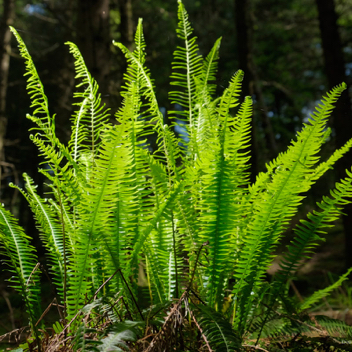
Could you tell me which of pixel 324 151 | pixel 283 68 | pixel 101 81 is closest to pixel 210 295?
pixel 101 81

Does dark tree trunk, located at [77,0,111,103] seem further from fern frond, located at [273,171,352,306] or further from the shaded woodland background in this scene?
fern frond, located at [273,171,352,306]

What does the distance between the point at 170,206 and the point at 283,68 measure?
12034 millimetres

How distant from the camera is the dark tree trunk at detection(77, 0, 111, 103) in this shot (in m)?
2.70

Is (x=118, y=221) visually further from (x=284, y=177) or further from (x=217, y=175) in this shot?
(x=284, y=177)

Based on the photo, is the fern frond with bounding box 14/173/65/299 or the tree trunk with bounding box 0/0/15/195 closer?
the fern frond with bounding box 14/173/65/299

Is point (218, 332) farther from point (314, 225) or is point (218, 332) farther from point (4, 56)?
point (4, 56)

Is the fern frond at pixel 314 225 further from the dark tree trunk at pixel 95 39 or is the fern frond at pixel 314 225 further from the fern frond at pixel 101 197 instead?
the dark tree trunk at pixel 95 39

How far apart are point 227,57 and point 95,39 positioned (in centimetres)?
890

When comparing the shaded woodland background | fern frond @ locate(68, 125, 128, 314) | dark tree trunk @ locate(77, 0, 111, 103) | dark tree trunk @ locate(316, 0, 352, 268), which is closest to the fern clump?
fern frond @ locate(68, 125, 128, 314)

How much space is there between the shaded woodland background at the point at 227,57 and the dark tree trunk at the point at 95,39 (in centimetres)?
136

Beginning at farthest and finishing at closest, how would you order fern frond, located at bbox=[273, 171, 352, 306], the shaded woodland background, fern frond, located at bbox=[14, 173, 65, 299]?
the shaded woodland background, fern frond, located at bbox=[14, 173, 65, 299], fern frond, located at bbox=[273, 171, 352, 306]

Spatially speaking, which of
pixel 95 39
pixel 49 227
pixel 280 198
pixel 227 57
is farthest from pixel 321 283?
pixel 227 57

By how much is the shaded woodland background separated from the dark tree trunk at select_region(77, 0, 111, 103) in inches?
53.7

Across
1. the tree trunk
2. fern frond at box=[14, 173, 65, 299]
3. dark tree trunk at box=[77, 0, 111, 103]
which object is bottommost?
fern frond at box=[14, 173, 65, 299]
